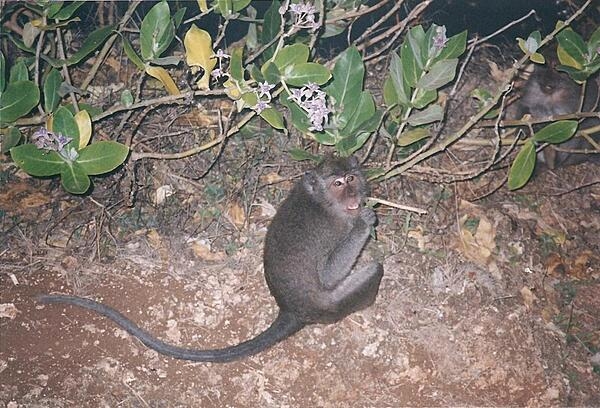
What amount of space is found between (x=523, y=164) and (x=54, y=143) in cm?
309

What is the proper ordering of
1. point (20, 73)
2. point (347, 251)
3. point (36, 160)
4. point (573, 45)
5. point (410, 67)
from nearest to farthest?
point (36, 160)
point (20, 73)
point (410, 67)
point (573, 45)
point (347, 251)

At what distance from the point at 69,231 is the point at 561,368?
3.84 m

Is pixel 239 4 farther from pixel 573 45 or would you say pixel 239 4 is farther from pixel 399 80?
pixel 573 45

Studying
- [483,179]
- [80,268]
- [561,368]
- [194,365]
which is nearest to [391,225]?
[483,179]

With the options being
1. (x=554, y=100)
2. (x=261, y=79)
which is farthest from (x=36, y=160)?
(x=554, y=100)

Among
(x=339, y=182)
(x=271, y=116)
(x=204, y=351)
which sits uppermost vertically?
(x=271, y=116)

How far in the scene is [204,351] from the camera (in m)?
3.89

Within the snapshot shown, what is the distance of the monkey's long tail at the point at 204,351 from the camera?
152 inches

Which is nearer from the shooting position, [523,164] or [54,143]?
[54,143]

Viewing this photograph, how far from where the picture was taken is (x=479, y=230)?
5.13m

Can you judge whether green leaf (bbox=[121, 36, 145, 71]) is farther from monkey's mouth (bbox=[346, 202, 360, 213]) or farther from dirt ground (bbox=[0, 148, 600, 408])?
monkey's mouth (bbox=[346, 202, 360, 213])

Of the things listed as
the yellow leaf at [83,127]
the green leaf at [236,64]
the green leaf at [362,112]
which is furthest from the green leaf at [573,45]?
the yellow leaf at [83,127]

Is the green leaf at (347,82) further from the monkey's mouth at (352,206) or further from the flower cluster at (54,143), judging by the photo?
the flower cluster at (54,143)

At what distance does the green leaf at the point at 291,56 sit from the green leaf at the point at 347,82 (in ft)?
1.59
